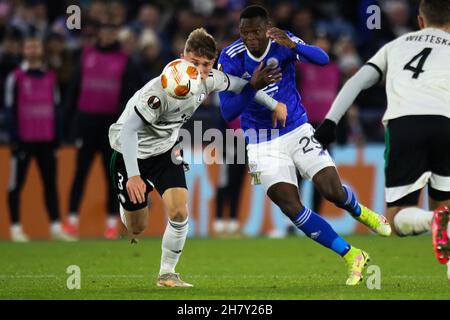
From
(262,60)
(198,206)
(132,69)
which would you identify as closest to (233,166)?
(198,206)

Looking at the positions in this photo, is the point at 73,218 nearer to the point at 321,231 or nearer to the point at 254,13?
the point at 254,13

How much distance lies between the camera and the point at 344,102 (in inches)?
293

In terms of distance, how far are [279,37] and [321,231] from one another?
1659mm

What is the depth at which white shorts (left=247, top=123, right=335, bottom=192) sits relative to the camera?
8.92m

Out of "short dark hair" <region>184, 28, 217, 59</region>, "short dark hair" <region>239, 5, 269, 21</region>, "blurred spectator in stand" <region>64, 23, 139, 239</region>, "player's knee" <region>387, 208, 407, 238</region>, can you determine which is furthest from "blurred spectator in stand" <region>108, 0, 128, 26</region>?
"player's knee" <region>387, 208, 407, 238</region>

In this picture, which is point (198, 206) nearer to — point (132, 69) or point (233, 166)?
point (233, 166)

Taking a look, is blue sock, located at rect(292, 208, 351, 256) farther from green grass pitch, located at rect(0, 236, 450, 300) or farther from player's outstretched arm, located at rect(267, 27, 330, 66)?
player's outstretched arm, located at rect(267, 27, 330, 66)

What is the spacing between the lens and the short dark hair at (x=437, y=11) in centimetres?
744

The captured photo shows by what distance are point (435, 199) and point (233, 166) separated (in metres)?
6.72

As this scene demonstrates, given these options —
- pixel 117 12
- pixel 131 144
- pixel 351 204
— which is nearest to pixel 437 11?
pixel 351 204

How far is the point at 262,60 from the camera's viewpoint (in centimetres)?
921

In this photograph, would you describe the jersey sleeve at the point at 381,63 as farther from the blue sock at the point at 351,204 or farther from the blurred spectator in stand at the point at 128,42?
the blurred spectator in stand at the point at 128,42

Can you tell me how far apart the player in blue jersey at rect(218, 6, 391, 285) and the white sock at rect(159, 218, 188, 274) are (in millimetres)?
895

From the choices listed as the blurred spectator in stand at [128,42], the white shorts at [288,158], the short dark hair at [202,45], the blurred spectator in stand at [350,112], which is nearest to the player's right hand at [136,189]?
the short dark hair at [202,45]
